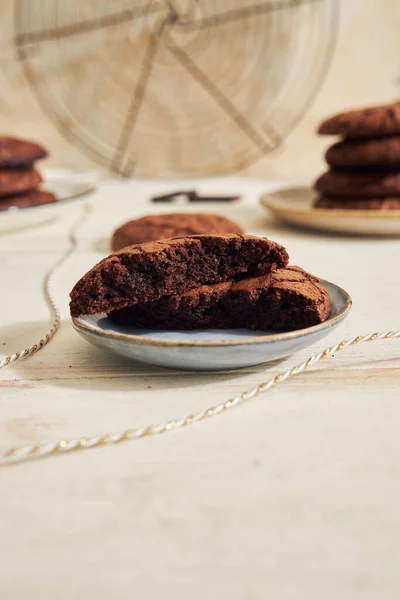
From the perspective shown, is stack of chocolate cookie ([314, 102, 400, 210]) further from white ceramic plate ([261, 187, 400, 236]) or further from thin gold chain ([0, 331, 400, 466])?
thin gold chain ([0, 331, 400, 466])

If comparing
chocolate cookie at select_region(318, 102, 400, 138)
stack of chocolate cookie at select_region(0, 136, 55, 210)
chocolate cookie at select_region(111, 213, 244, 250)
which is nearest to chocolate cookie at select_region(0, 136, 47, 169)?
stack of chocolate cookie at select_region(0, 136, 55, 210)

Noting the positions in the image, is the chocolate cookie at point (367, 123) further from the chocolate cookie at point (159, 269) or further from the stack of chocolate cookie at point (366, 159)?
the chocolate cookie at point (159, 269)

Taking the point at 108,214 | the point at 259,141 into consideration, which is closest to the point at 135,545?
the point at 108,214

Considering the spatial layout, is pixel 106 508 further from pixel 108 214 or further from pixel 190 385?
pixel 108 214

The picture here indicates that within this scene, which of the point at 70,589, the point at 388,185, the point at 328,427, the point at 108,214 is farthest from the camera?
the point at 108,214

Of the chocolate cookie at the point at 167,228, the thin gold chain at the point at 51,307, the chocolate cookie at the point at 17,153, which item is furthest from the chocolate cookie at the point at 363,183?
the chocolate cookie at the point at 17,153

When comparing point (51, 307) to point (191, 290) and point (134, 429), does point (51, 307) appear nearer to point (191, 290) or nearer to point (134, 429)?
point (191, 290)
